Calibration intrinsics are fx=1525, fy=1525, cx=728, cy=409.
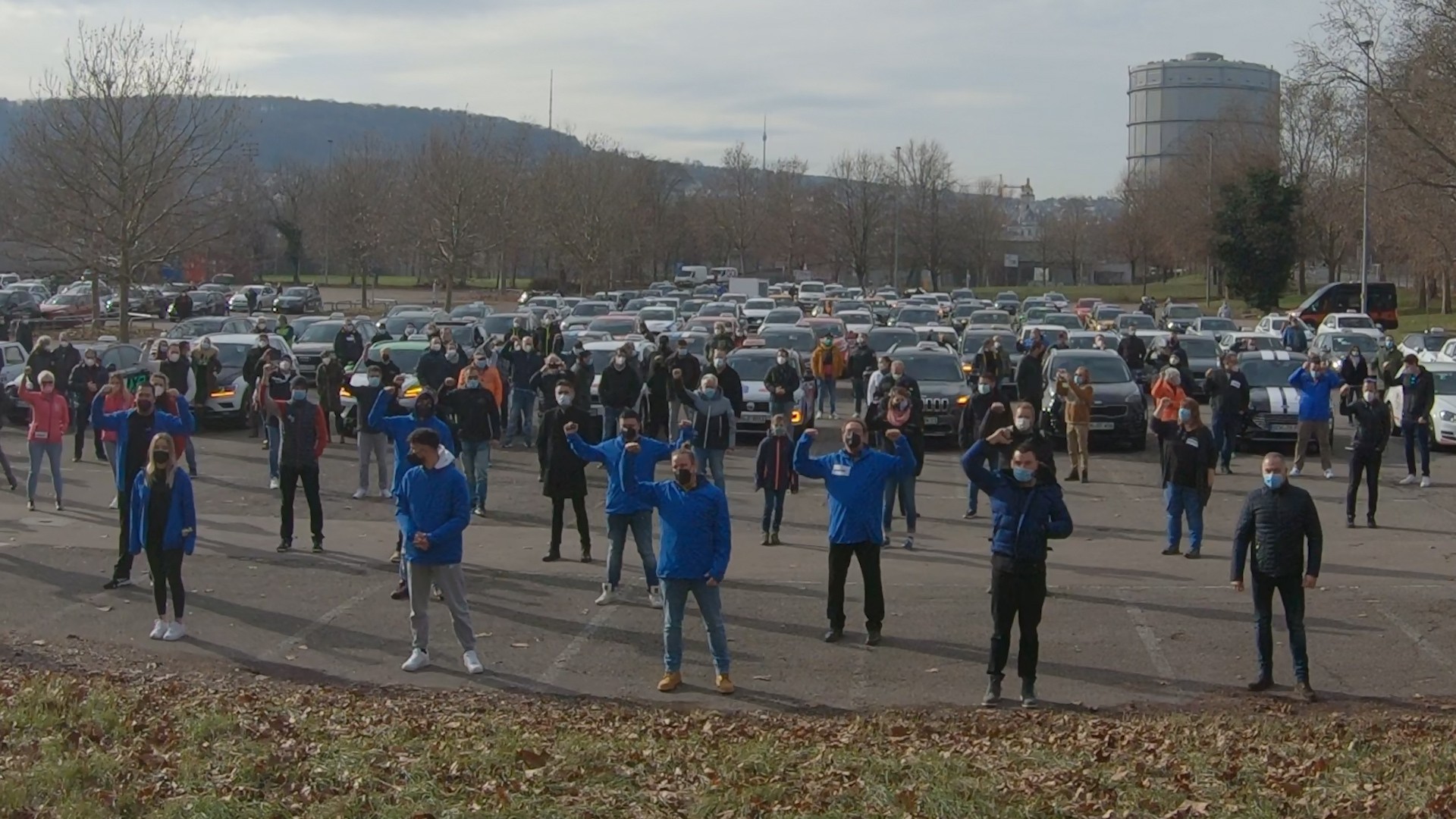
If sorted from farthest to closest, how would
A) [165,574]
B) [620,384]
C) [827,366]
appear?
[827,366] → [620,384] → [165,574]

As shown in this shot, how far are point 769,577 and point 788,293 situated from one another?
62.4 m

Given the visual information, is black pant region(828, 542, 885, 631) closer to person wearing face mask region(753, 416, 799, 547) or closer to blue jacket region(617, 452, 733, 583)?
blue jacket region(617, 452, 733, 583)

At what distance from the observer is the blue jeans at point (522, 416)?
974 inches

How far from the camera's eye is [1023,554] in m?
10.3

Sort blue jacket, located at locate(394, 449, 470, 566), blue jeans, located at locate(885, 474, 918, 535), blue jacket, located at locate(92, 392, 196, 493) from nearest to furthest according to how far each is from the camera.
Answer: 1. blue jacket, located at locate(394, 449, 470, 566)
2. blue jacket, located at locate(92, 392, 196, 493)
3. blue jeans, located at locate(885, 474, 918, 535)

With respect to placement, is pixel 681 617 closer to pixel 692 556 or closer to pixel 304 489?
pixel 692 556

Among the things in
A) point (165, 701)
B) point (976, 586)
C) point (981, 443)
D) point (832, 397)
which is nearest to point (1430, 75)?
point (832, 397)

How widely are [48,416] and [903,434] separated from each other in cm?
1021

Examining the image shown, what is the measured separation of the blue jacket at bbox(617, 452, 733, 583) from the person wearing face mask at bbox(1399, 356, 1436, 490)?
40.8ft

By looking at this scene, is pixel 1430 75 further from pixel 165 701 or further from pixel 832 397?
pixel 165 701

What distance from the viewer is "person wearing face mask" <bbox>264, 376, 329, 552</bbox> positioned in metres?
15.7

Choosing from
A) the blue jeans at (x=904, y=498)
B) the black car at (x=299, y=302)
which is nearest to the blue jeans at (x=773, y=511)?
the blue jeans at (x=904, y=498)

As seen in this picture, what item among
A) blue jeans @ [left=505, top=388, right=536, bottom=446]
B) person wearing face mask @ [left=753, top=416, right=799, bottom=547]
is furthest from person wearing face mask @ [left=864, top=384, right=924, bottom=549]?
blue jeans @ [left=505, top=388, right=536, bottom=446]

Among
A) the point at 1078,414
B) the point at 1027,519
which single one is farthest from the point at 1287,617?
the point at 1078,414
